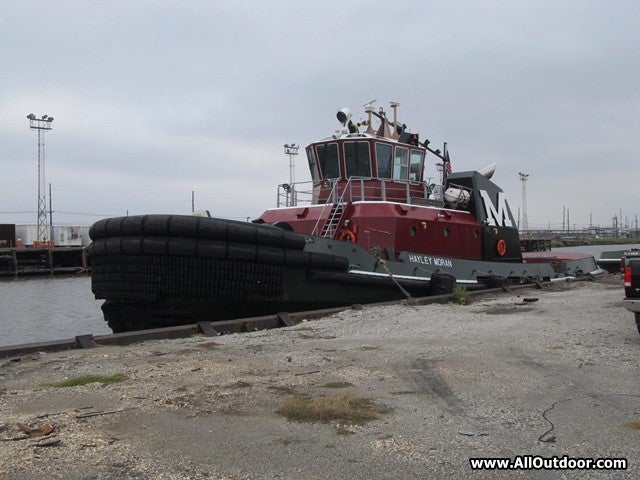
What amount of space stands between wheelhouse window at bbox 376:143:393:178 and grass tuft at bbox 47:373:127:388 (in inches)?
371

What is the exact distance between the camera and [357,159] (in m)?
13.7

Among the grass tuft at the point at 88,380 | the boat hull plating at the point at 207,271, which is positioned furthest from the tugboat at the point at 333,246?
the grass tuft at the point at 88,380

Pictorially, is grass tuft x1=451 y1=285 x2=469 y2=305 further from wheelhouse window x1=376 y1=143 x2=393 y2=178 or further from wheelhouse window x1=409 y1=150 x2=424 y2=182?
wheelhouse window x1=409 y1=150 x2=424 y2=182

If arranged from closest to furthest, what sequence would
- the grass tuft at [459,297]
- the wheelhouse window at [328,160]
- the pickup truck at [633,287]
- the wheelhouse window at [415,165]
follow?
the pickup truck at [633,287]
the grass tuft at [459,297]
the wheelhouse window at [328,160]
the wheelhouse window at [415,165]

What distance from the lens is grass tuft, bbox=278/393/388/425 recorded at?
4.04 m

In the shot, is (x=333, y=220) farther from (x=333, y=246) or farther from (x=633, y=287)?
(x=633, y=287)

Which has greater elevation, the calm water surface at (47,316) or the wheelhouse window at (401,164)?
the wheelhouse window at (401,164)

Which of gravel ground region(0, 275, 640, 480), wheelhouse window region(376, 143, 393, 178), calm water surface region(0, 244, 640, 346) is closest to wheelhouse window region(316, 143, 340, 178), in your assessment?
wheelhouse window region(376, 143, 393, 178)

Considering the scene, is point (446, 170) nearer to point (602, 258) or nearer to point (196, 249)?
point (196, 249)

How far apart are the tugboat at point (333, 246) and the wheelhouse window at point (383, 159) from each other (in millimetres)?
24

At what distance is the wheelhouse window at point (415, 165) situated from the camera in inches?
571

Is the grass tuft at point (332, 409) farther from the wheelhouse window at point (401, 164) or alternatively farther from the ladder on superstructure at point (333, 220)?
the wheelhouse window at point (401, 164)

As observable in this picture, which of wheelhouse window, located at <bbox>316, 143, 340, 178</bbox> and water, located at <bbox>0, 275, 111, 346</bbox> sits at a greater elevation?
wheelhouse window, located at <bbox>316, 143, 340, 178</bbox>

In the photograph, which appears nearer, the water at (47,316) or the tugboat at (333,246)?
the tugboat at (333,246)
